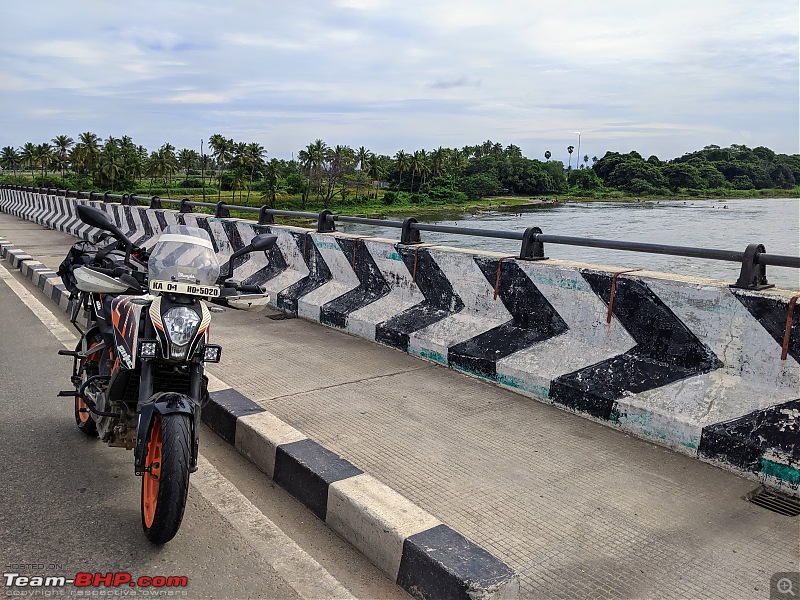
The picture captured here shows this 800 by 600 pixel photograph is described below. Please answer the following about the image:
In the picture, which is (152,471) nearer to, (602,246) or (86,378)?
(86,378)

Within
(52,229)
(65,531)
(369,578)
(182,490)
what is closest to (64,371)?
(65,531)

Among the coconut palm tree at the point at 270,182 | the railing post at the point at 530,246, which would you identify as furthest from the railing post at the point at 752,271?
the coconut palm tree at the point at 270,182

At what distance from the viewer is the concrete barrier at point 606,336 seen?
3.33 m

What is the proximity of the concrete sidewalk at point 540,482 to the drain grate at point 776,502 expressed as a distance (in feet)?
0.16

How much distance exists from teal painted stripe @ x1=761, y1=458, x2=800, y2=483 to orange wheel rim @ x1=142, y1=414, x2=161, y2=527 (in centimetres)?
278

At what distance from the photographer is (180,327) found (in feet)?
9.33

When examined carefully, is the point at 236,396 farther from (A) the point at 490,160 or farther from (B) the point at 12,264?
(A) the point at 490,160

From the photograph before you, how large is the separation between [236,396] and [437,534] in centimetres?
195

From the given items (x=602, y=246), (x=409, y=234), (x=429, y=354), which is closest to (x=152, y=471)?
(x=429, y=354)

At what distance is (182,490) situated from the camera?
2668 mm

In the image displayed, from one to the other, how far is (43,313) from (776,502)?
717cm

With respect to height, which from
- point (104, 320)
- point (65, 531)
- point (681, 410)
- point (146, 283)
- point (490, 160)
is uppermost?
point (490, 160)

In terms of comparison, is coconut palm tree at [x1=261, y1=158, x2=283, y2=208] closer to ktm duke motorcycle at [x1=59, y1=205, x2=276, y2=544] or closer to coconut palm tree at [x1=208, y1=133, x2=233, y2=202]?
coconut palm tree at [x1=208, y1=133, x2=233, y2=202]

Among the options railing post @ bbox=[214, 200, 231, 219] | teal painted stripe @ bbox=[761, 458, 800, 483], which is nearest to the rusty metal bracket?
teal painted stripe @ bbox=[761, 458, 800, 483]
